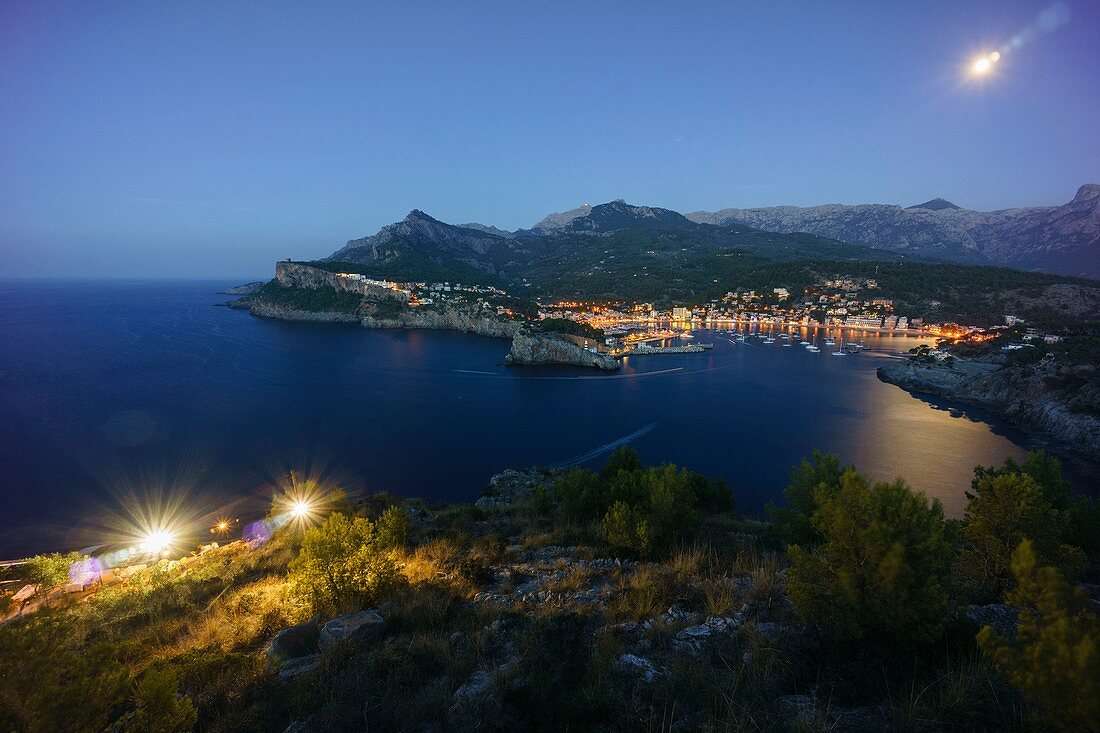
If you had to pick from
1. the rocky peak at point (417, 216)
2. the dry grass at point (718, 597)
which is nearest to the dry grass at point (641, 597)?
the dry grass at point (718, 597)

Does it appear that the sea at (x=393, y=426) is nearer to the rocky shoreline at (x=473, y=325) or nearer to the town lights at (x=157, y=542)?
the town lights at (x=157, y=542)

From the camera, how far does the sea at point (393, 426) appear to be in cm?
2075

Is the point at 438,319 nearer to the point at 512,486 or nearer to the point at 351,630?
the point at 512,486

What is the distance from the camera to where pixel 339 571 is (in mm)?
5539

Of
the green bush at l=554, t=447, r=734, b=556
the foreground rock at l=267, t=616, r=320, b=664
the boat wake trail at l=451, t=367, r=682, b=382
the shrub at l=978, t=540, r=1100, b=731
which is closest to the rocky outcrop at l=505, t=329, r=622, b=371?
the boat wake trail at l=451, t=367, r=682, b=382

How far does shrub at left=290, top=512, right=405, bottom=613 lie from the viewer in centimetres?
544

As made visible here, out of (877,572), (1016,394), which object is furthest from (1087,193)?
(877,572)

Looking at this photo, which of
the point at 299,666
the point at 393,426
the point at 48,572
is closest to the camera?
the point at 299,666

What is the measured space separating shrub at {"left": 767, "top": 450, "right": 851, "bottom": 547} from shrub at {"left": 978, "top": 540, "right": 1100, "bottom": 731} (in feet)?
19.9

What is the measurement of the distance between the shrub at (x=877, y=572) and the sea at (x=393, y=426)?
55.9 feet

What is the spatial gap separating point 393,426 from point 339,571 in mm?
25376

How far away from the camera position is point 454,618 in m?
5.21

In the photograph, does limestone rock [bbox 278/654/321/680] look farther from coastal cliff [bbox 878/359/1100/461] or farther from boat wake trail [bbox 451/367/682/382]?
boat wake trail [bbox 451/367/682/382]

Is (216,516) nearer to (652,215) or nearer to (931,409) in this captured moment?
(931,409)
